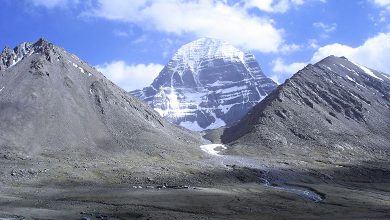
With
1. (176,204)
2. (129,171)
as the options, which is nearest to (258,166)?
(129,171)

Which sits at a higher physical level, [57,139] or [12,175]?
[57,139]

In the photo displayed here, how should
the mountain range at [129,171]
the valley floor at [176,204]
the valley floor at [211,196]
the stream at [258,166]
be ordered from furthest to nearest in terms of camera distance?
1. the stream at [258,166]
2. the mountain range at [129,171]
3. the valley floor at [211,196]
4. the valley floor at [176,204]

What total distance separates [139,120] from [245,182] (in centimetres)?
7271

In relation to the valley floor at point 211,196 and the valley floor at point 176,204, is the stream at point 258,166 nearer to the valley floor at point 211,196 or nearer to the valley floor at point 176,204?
→ the valley floor at point 211,196

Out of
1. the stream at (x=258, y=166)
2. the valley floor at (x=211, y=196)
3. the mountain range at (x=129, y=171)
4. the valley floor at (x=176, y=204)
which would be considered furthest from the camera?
the stream at (x=258, y=166)

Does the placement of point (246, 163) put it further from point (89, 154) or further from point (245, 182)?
point (89, 154)

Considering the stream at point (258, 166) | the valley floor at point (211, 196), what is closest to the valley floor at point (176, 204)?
the valley floor at point (211, 196)

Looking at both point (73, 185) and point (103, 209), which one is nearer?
point (103, 209)

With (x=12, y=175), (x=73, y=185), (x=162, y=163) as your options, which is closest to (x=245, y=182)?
(x=162, y=163)


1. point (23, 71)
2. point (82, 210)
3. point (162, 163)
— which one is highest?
point (23, 71)

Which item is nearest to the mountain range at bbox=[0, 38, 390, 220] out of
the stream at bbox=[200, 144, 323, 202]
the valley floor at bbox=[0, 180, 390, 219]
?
the valley floor at bbox=[0, 180, 390, 219]

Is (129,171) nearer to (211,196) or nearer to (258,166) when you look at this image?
(211,196)

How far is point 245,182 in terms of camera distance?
134625mm

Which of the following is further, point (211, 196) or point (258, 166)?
point (258, 166)
